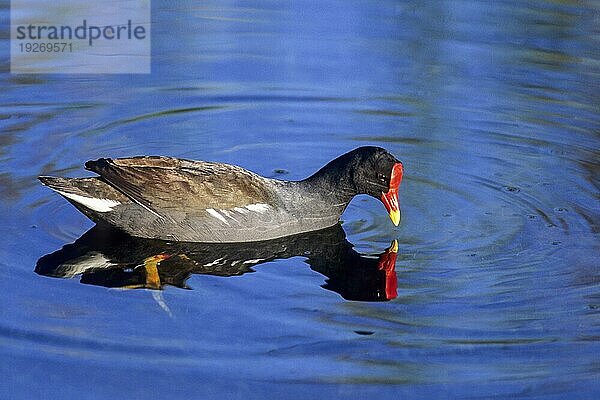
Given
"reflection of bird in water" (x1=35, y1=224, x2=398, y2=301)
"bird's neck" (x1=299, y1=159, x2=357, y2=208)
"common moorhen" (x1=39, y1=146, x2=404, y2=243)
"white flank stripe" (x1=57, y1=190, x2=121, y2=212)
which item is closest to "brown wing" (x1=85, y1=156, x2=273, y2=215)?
"common moorhen" (x1=39, y1=146, x2=404, y2=243)

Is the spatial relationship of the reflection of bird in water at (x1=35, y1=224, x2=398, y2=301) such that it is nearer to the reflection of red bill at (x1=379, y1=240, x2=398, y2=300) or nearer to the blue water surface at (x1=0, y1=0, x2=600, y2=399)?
the reflection of red bill at (x1=379, y1=240, x2=398, y2=300)

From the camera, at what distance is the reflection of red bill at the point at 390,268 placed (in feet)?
23.9

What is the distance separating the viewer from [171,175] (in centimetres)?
802

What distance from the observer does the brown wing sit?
794cm

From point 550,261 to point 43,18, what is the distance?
666 centimetres

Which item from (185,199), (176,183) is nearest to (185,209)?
(185,199)

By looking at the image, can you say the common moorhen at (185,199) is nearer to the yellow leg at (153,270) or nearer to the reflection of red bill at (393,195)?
the reflection of red bill at (393,195)

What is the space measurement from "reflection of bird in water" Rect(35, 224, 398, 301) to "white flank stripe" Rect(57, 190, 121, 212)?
23 centimetres

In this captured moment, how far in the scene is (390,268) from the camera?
302 inches

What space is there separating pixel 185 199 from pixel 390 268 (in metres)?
1.50

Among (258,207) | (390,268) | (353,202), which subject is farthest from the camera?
(353,202)

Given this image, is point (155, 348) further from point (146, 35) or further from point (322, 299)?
point (146, 35)

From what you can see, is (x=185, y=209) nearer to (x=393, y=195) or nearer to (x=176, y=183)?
(x=176, y=183)

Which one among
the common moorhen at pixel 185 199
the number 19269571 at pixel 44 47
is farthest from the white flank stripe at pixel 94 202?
the number 19269571 at pixel 44 47
